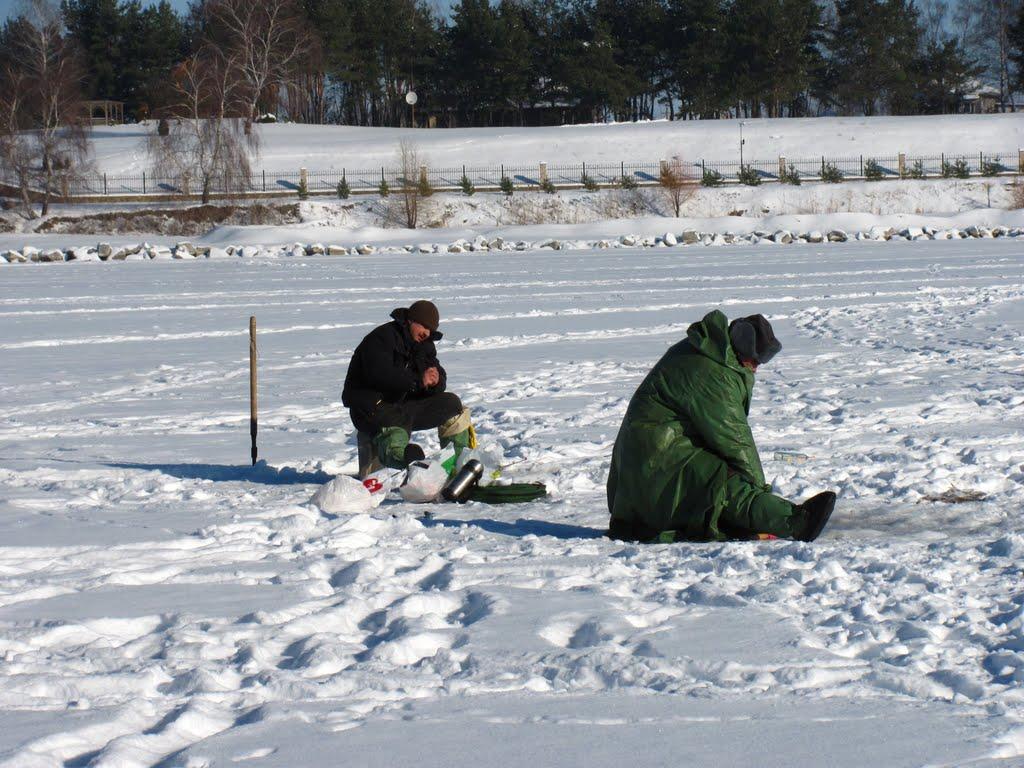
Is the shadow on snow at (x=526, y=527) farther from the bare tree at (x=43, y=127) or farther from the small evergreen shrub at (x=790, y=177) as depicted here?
the small evergreen shrub at (x=790, y=177)

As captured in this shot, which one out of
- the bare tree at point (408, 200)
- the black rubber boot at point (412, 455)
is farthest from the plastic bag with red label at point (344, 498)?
the bare tree at point (408, 200)

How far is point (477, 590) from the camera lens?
5082mm

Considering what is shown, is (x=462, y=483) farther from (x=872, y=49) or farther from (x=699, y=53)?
(x=872, y=49)

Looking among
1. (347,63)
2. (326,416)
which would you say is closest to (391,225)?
(347,63)

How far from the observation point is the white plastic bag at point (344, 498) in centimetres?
652

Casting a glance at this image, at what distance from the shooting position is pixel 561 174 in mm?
53250

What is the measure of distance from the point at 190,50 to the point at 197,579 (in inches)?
2605

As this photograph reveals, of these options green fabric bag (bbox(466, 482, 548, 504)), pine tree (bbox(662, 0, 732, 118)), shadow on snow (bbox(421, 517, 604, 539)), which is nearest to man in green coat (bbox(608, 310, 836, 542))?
shadow on snow (bbox(421, 517, 604, 539))

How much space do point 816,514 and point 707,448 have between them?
555mm

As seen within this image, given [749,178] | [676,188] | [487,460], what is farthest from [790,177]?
[487,460]

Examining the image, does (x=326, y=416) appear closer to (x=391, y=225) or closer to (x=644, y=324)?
(x=644, y=324)

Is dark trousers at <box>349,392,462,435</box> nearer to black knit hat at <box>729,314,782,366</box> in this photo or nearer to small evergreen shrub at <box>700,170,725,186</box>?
black knit hat at <box>729,314,782,366</box>

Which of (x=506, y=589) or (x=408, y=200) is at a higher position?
(x=408, y=200)

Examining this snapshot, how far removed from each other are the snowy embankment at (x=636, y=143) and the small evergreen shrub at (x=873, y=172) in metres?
5.15
